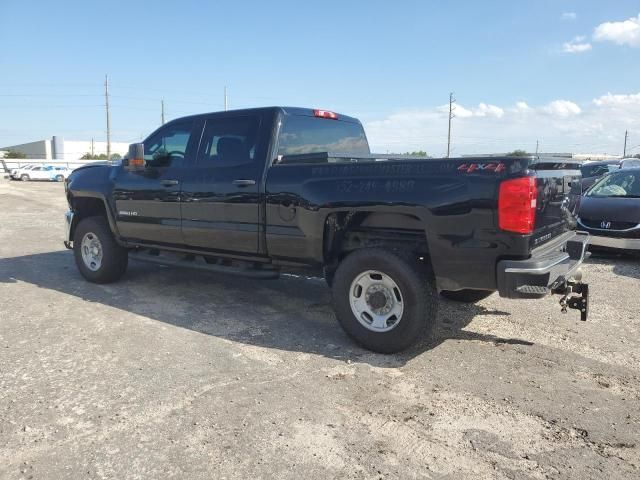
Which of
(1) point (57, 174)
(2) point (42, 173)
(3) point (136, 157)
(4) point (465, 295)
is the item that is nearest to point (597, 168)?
(4) point (465, 295)

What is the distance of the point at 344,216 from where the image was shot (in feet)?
15.2

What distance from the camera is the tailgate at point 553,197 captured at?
153 inches

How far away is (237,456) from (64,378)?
1783mm

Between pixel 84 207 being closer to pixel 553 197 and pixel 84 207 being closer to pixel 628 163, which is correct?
pixel 553 197

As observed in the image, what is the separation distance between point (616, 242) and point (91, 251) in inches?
303

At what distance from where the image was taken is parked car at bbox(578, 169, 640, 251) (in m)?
8.01

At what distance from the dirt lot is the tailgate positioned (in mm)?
1059

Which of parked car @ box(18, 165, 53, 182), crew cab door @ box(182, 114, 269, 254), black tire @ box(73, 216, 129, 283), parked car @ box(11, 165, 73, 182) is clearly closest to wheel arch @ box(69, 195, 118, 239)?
black tire @ box(73, 216, 129, 283)

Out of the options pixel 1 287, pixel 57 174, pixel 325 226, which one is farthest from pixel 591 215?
pixel 57 174

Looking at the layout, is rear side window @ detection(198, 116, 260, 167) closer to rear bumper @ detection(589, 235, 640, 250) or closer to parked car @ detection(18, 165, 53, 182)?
rear bumper @ detection(589, 235, 640, 250)

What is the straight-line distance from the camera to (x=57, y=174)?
43.9 meters

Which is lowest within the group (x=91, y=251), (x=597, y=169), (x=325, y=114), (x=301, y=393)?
(x=301, y=393)

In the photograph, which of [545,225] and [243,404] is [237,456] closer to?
[243,404]

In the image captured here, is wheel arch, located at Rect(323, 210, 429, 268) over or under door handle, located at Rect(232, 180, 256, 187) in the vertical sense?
under
